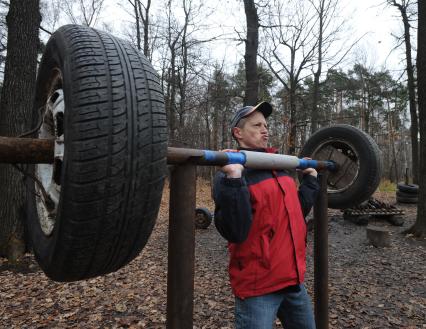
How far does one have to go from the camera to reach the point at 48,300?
418 cm

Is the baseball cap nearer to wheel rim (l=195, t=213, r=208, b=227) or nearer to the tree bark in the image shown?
wheel rim (l=195, t=213, r=208, b=227)

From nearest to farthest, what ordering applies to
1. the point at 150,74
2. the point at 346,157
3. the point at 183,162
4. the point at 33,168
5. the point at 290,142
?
the point at 150,74, the point at 183,162, the point at 33,168, the point at 346,157, the point at 290,142

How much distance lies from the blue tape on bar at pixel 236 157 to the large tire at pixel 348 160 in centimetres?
169

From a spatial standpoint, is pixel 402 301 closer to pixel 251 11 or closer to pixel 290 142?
pixel 251 11

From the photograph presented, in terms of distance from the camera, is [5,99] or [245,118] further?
[5,99]

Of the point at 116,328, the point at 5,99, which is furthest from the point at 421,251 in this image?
the point at 5,99

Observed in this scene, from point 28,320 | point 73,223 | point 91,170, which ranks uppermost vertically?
point 91,170

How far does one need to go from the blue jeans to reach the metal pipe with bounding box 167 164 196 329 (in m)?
0.42

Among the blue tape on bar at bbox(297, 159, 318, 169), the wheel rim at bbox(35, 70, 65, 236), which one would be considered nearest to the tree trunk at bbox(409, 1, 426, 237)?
the blue tape on bar at bbox(297, 159, 318, 169)

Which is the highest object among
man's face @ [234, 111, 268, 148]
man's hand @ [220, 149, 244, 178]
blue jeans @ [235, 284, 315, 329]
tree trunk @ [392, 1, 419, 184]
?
tree trunk @ [392, 1, 419, 184]

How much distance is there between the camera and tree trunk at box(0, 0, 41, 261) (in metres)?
5.70

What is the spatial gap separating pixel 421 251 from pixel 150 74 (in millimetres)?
7120

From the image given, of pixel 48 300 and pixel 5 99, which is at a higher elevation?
pixel 5 99

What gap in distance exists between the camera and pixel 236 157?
1.69 meters
